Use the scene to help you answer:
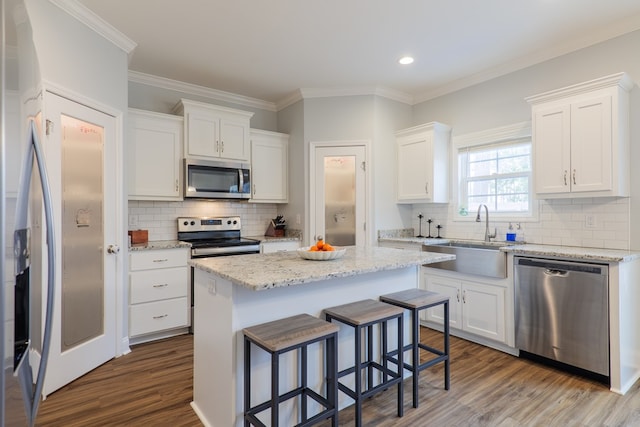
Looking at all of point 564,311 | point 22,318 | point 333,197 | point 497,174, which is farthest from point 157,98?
point 564,311

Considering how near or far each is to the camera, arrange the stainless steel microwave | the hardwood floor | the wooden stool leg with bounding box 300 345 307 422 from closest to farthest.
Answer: the wooden stool leg with bounding box 300 345 307 422, the hardwood floor, the stainless steel microwave

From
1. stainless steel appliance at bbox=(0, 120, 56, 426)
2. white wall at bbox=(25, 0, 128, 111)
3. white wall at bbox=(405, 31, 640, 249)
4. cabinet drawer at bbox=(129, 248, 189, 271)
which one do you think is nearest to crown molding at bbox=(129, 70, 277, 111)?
white wall at bbox=(25, 0, 128, 111)

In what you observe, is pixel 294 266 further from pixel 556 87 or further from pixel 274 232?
pixel 556 87

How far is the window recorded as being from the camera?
3.48 meters

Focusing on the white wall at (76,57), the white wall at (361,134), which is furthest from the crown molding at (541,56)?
the white wall at (76,57)

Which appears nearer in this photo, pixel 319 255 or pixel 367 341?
pixel 319 255

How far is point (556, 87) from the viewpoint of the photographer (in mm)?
3195

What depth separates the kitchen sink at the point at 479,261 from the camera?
2973 mm

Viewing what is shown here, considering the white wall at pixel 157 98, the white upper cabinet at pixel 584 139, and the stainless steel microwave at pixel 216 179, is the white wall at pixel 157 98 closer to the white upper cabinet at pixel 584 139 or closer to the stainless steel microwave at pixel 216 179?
the stainless steel microwave at pixel 216 179

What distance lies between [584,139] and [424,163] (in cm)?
155

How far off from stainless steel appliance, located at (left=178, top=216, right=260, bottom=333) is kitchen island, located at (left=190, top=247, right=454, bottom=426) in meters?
1.41

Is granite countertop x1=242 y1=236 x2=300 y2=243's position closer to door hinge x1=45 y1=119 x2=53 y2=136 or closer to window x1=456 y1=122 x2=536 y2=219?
window x1=456 y1=122 x2=536 y2=219

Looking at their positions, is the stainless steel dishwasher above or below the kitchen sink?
below

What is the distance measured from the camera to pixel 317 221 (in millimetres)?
4277
